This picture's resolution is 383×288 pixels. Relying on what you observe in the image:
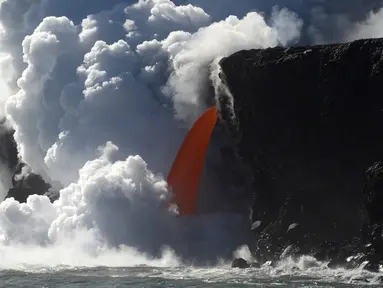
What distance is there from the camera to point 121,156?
2549 inches

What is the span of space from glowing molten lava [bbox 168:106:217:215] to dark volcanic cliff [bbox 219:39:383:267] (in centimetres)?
576

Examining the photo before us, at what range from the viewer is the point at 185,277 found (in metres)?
48.4

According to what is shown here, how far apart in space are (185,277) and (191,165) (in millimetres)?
15152

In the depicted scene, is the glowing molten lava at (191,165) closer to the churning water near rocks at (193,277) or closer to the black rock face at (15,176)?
the churning water near rocks at (193,277)

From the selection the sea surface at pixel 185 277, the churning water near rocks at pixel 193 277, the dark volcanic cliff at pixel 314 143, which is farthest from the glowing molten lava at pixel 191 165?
the sea surface at pixel 185 277

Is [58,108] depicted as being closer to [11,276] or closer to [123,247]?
[123,247]

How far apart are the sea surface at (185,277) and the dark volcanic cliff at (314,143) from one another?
9.06ft

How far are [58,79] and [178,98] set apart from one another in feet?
35.8

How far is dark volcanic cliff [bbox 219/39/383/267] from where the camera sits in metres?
50.2

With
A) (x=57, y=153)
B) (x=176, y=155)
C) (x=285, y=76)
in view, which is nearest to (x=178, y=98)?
(x=176, y=155)

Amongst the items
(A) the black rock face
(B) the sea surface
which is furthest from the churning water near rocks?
(A) the black rock face

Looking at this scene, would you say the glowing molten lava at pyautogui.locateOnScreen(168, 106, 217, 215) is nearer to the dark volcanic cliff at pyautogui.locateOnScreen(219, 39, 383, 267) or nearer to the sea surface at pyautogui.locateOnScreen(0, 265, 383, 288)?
the dark volcanic cliff at pyautogui.locateOnScreen(219, 39, 383, 267)

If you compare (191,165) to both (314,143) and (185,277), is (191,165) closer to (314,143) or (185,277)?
(314,143)

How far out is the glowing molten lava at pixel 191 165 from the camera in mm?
61469
